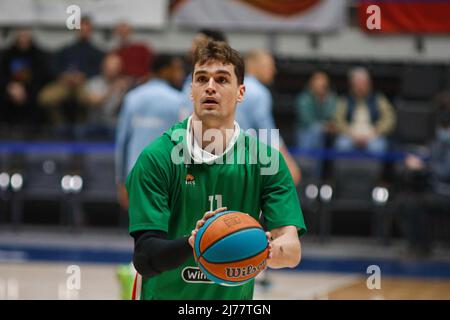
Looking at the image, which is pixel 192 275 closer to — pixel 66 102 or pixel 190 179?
pixel 190 179

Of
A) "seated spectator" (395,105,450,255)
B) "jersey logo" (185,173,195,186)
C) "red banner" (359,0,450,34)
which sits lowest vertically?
"seated spectator" (395,105,450,255)

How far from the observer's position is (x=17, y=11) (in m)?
14.0

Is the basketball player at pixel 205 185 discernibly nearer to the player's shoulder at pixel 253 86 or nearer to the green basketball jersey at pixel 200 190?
the green basketball jersey at pixel 200 190

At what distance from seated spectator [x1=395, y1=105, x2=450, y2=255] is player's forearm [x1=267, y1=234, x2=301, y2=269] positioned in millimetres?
7352

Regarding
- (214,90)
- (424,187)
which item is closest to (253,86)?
(214,90)

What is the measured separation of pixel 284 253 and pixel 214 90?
2.37ft

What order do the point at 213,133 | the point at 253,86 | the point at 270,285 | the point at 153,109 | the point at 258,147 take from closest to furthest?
the point at 213,133 → the point at 258,147 → the point at 153,109 → the point at 253,86 → the point at 270,285

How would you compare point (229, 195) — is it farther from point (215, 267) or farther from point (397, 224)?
point (397, 224)

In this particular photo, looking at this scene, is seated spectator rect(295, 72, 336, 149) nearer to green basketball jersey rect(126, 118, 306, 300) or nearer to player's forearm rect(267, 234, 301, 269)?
green basketball jersey rect(126, 118, 306, 300)

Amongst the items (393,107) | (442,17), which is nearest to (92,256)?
(393,107)

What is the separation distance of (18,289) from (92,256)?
252 cm

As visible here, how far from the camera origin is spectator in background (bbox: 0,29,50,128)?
12.5 metres

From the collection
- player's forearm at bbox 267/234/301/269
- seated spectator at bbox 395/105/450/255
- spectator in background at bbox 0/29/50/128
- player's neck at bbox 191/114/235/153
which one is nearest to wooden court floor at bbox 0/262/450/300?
seated spectator at bbox 395/105/450/255

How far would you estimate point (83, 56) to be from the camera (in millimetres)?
13047
